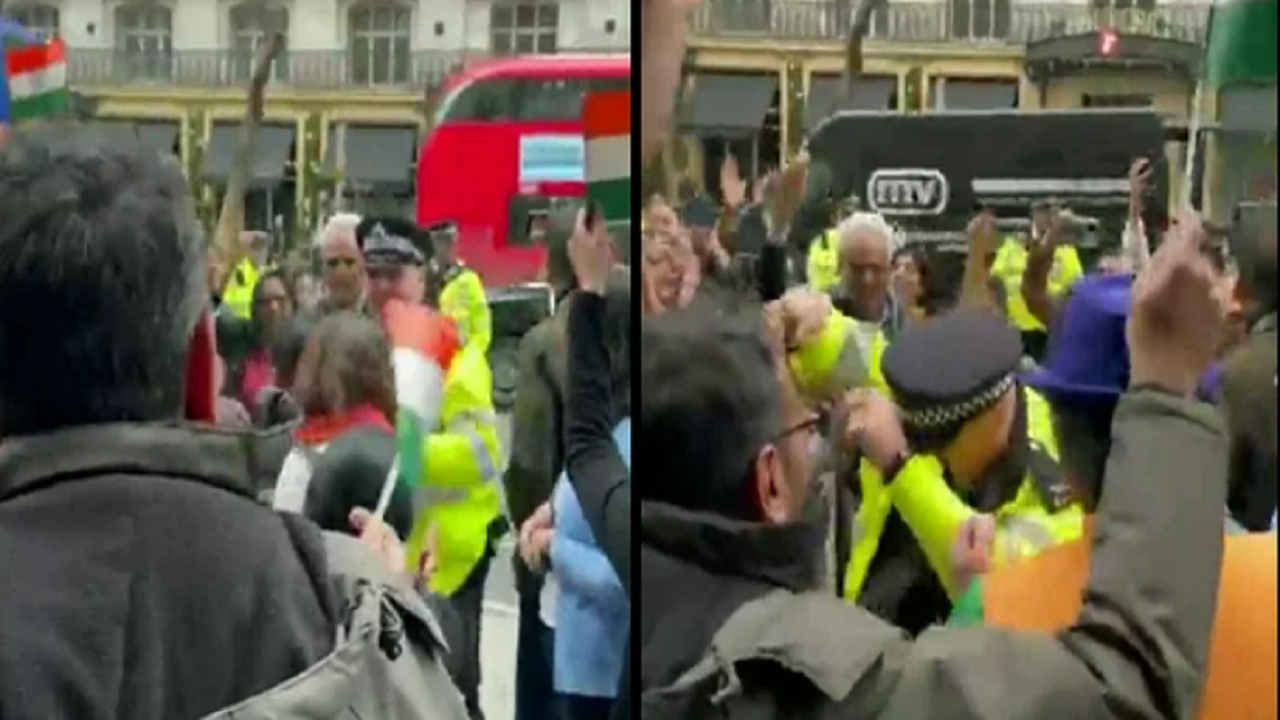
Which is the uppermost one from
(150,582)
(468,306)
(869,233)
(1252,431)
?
(869,233)

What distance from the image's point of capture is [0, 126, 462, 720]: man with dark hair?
215cm

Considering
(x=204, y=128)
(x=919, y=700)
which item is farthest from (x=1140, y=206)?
(x=204, y=128)

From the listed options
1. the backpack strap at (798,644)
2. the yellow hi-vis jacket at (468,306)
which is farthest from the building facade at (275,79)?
the backpack strap at (798,644)

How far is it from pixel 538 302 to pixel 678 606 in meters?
0.43

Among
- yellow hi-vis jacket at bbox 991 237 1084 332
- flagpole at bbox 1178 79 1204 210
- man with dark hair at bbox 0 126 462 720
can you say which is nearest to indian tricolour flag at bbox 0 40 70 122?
man with dark hair at bbox 0 126 462 720

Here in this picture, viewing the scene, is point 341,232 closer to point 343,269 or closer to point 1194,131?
point 343,269

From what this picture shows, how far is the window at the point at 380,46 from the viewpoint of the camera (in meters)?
2.40

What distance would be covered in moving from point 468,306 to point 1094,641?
89cm

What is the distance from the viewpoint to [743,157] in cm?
226

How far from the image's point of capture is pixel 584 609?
7.65 ft

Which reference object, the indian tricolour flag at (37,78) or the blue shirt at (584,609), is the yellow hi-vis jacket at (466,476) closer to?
the blue shirt at (584,609)

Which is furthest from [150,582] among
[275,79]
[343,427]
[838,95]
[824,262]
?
[838,95]

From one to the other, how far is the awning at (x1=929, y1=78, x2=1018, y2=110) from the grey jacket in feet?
1.30

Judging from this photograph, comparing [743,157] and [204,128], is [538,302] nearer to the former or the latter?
[743,157]
